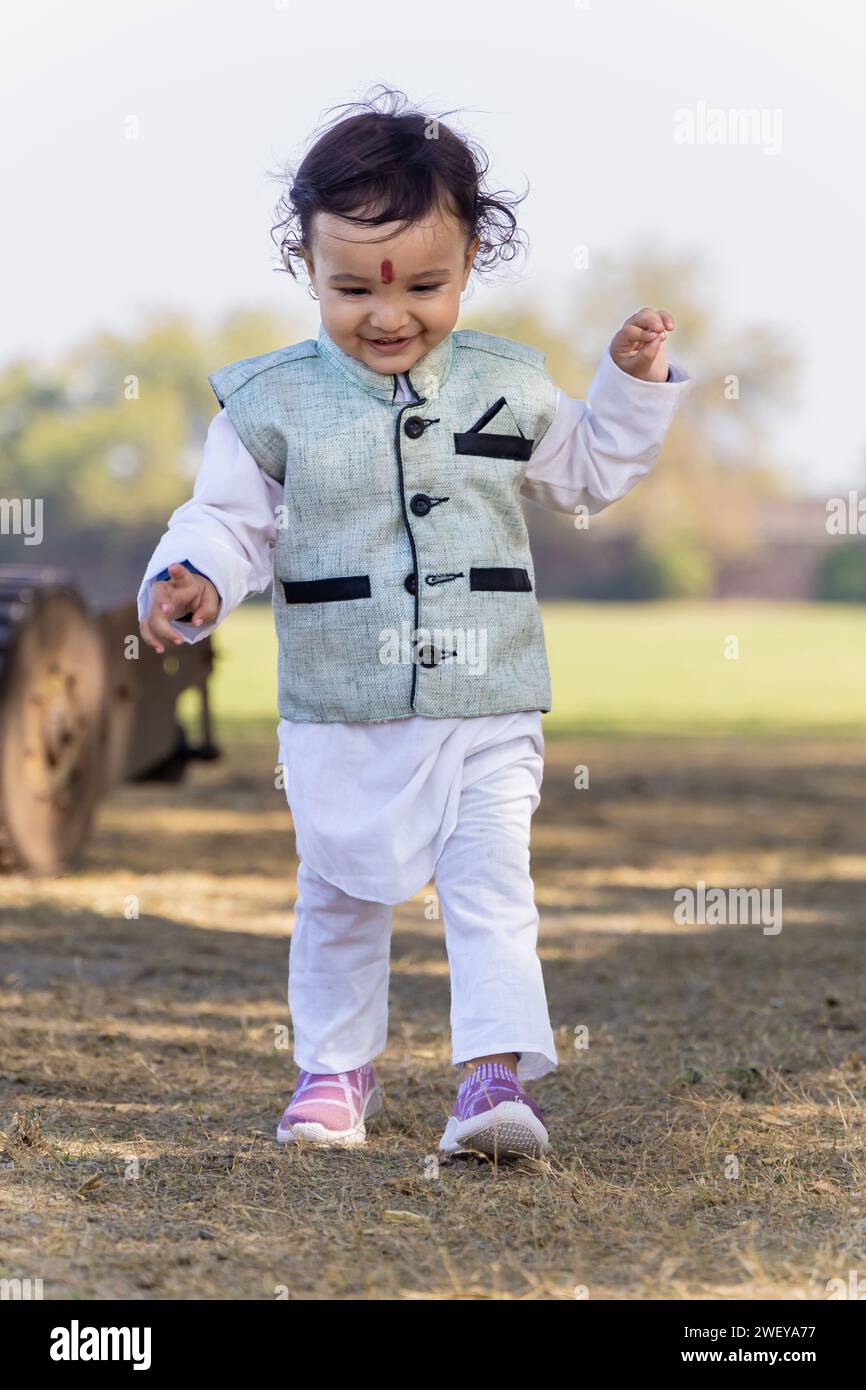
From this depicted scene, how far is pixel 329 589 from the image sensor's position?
9.82 feet

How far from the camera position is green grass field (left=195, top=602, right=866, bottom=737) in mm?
17406

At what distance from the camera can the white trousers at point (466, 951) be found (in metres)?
2.95

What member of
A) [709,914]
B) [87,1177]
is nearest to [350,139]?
[87,1177]

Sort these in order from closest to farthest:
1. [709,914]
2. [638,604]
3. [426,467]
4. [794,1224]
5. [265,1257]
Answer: [265,1257], [794,1224], [426,467], [709,914], [638,604]

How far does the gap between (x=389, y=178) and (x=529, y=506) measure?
112 ft

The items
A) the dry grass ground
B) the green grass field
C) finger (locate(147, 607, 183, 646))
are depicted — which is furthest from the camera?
the green grass field

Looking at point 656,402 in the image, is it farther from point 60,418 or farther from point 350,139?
point 60,418

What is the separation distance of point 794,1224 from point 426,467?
1.39m

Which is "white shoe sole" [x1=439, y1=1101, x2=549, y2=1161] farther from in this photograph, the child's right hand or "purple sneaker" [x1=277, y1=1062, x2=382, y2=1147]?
the child's right hand

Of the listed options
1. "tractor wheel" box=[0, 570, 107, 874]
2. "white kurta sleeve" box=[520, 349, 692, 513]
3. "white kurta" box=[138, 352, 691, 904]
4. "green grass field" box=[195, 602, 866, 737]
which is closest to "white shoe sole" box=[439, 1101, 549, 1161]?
"white kurta" box=[138, 352, 691, 904]

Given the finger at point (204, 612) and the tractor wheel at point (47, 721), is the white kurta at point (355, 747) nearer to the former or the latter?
the finger at point (204, 612)

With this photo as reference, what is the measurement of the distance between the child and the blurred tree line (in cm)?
3013

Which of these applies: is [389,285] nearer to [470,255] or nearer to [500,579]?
[470,255]

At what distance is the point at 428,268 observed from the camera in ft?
9.61
